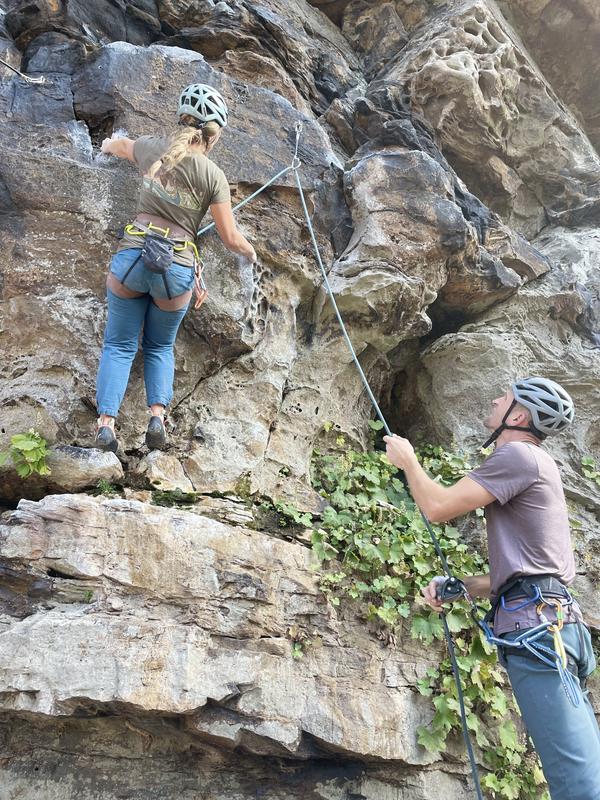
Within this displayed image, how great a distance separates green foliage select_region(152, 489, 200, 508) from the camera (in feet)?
14.6

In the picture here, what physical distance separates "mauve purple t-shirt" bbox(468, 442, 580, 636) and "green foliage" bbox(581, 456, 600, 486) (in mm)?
3534

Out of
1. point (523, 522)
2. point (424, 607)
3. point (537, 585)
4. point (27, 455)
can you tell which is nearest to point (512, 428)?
point (523, 522)

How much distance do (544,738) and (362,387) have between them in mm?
4032

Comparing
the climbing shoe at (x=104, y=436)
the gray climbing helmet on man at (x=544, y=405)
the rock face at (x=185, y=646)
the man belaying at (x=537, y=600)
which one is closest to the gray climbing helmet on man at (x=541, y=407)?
the gray climbing helmet on man at (x=544, y=405)

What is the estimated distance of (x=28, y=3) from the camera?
6109 mm

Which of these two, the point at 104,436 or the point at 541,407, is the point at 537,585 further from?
the point at 104,436

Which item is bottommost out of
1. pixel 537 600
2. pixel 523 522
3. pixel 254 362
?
pixel 254 362

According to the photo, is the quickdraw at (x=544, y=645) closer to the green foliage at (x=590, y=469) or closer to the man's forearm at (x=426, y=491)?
the man's forearm at (x=426, y=491)

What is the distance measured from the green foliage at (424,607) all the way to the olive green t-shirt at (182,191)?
7.56 ft

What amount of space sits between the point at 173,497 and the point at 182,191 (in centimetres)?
209

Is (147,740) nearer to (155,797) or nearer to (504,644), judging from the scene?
(155,797)

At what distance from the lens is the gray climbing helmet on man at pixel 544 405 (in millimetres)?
3539

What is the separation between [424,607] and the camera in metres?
4.73

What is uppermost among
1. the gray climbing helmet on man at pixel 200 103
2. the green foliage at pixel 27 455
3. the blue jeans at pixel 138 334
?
the gray climbing helmet on man at pixel 200 103
